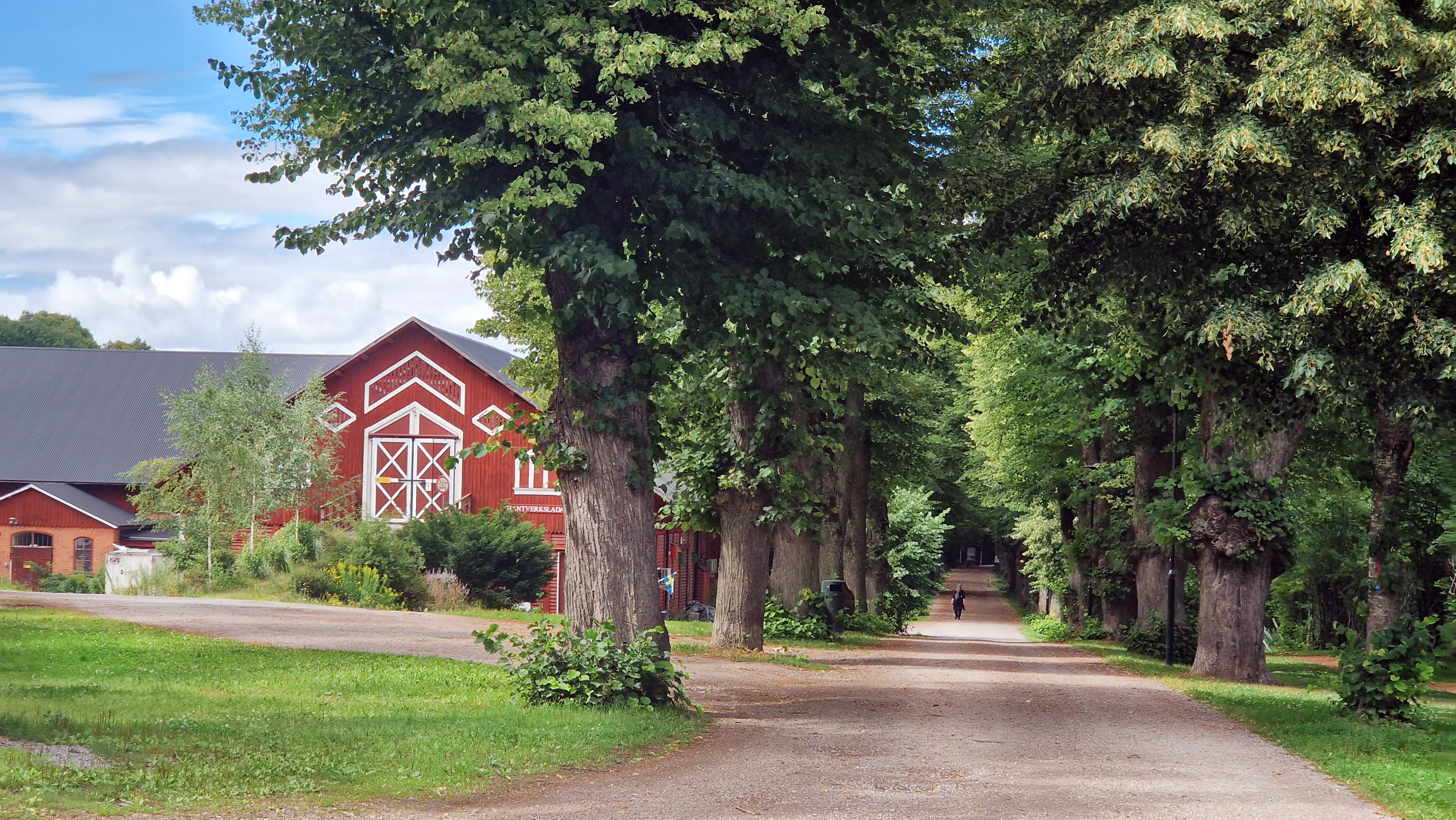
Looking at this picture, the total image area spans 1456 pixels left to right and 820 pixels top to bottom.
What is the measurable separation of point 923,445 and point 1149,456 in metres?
10.5

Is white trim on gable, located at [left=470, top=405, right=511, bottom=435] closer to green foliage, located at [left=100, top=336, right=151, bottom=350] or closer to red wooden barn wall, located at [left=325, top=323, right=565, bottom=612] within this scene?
red wooden barn wall, located at [left=325, top=323, right=565, bottom=612]

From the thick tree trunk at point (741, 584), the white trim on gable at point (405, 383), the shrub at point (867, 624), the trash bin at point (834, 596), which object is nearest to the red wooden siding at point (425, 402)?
the white trim on gable at point (405, 383)

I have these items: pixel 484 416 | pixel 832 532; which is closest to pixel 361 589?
pixel 832 532

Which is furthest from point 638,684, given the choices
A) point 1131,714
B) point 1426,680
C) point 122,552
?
point 122,552

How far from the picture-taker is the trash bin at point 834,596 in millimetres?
27672

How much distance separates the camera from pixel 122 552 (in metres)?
37.5

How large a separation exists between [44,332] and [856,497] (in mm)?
74854

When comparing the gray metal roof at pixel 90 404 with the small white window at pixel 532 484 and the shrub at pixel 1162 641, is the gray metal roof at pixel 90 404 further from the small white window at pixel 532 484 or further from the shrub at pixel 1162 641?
the shrub at pixel 1162 641

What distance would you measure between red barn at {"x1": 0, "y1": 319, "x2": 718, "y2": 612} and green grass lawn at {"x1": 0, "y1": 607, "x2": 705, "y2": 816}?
2235cm

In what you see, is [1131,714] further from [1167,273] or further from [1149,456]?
[1149,456]

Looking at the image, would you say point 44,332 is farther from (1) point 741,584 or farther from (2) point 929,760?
(2) point 929,760

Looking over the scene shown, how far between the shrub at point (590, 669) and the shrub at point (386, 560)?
1815 cm

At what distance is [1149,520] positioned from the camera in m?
25.7

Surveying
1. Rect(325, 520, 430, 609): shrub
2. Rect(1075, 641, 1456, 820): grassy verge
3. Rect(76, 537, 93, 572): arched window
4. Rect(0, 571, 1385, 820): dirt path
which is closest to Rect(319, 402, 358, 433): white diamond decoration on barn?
Rect(76, 537, 93, 572): arched window
